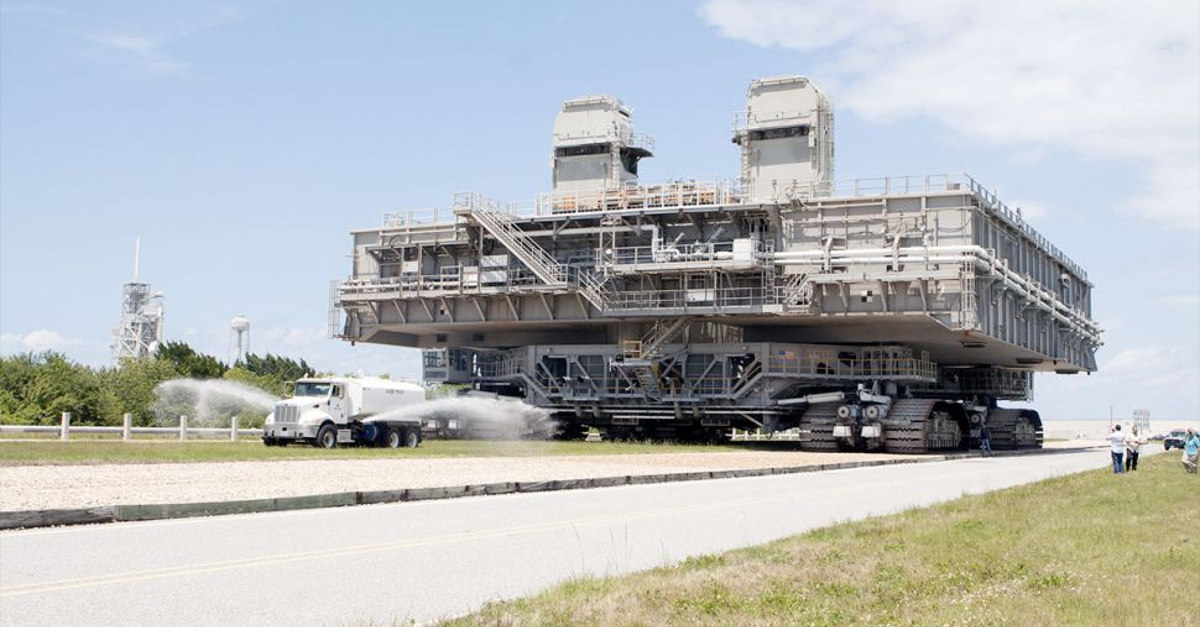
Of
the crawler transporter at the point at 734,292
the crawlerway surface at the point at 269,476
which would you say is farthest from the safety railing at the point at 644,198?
the crawlerway surface at the point at 269,476

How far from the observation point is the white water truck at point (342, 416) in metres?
43.2

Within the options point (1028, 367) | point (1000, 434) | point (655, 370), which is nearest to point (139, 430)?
Result: point (655, 370)

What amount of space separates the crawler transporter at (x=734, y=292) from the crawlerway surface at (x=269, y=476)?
644 inches

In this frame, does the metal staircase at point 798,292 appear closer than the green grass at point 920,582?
No

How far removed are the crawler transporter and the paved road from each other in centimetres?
2904

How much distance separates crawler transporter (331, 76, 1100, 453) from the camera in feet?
167

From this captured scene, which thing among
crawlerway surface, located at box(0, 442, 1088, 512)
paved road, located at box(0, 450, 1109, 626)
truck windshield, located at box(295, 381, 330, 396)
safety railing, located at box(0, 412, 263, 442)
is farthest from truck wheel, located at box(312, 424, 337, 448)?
paved road, located at box(0, 450, 1109, 626)

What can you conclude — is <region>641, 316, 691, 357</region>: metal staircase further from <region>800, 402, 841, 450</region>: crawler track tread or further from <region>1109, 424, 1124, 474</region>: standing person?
<region>1109, 424, 1124, 474</region>: standing person

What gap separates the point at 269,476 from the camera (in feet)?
82.3

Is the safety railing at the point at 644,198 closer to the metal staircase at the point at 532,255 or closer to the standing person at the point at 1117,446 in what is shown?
Result: the metal staircase at the point at 532,255

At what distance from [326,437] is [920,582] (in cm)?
3485

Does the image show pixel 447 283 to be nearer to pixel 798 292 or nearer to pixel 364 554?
pixel 798 292

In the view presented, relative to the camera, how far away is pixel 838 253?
51531 millimetres

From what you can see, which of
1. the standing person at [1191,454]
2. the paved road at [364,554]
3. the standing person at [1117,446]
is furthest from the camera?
the standing person at [1191,454]
